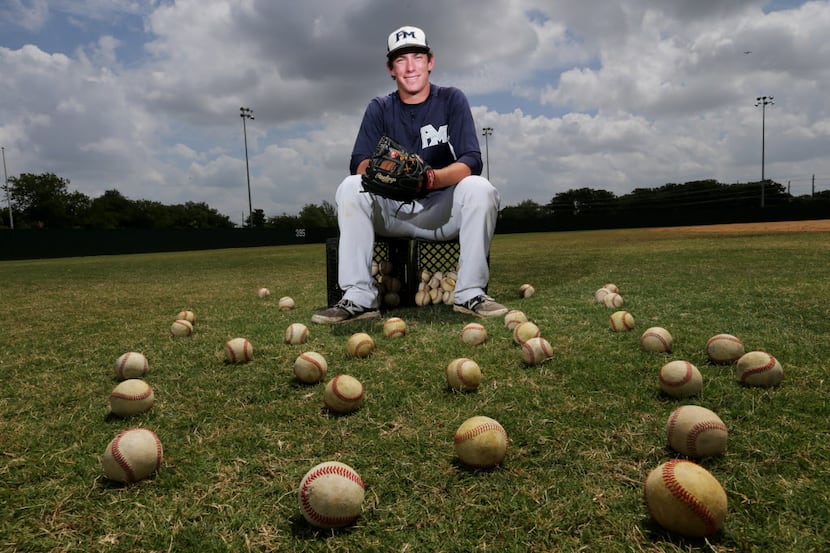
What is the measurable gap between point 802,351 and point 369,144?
142 inches

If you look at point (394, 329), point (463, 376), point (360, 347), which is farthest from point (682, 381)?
point (394, 329)

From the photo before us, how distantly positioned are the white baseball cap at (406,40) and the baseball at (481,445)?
12.7 feet

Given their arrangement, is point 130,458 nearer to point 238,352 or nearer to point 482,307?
point 238,352

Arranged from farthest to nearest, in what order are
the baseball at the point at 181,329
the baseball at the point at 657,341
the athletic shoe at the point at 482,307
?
the athletic shoe at the point at 482,307 → the baseball at the point at 181,329 → the baseball at the point at 657,341

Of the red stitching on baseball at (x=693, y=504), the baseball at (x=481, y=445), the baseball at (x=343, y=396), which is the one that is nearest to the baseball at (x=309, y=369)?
the baseball at (x=343, y=396)

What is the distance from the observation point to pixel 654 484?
1344mm

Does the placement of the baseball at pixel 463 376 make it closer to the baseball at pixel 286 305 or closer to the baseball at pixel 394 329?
the baseball at pixel 394 329

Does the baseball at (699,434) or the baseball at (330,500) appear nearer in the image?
the baseball at (330,500)

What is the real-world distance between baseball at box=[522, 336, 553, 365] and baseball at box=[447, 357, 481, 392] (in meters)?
0.46

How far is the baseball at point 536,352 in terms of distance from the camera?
8.85 feet

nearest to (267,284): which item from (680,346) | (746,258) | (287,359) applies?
(287,359)

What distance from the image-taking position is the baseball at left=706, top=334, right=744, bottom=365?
2.53 m

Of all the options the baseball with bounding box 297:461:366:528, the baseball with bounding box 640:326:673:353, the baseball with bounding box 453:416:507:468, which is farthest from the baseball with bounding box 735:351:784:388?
the baseball with bounding box 297:461:366:528

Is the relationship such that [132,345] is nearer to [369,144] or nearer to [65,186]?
[369,144]
